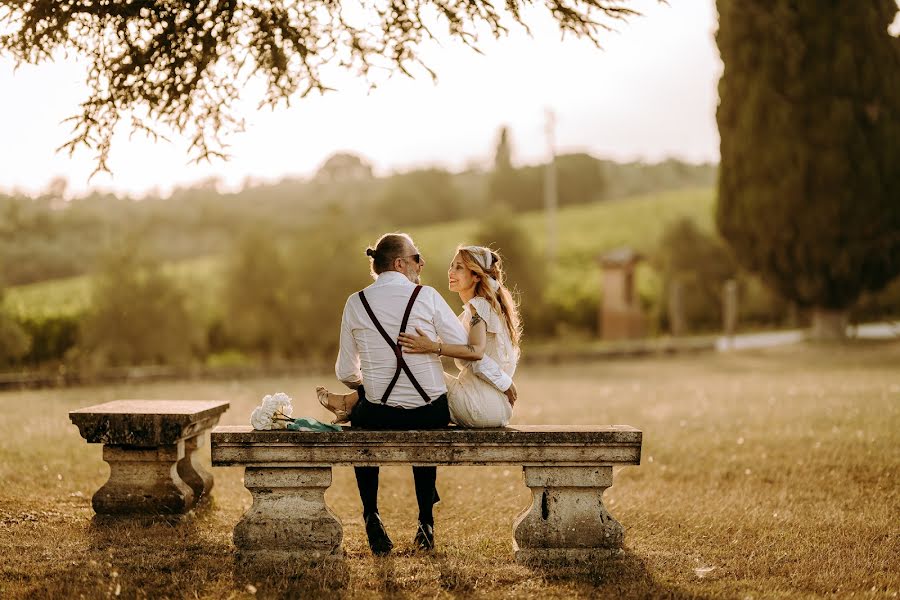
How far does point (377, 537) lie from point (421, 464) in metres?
0.67

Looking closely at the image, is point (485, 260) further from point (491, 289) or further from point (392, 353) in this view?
point (392, 353)

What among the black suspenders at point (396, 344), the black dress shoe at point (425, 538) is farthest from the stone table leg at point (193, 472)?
the black suspenders at point (396, 344)

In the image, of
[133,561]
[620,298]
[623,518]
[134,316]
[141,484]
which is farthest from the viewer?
[620,298]

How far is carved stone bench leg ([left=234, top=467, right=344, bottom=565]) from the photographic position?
17.2 ft

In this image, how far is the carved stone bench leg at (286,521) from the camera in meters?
5.24

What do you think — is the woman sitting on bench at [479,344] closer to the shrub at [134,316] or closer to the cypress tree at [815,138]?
the shrub at [134,316]

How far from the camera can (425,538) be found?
5.74 metres

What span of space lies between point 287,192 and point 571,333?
212 ft

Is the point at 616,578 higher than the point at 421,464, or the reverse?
the point at 421,464

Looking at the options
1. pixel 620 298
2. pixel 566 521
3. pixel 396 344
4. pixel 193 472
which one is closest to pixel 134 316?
pixel 193 472

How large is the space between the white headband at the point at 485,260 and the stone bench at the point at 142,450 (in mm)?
2287

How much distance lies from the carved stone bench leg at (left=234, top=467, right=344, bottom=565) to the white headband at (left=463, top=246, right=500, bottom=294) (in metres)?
1.47

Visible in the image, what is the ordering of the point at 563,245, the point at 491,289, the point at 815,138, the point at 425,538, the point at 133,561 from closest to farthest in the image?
the point at 133,561 < the point at 491,289 < the point at 425,538 < the point at 815,138 < the point at 563,245

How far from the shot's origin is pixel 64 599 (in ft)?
15.1
